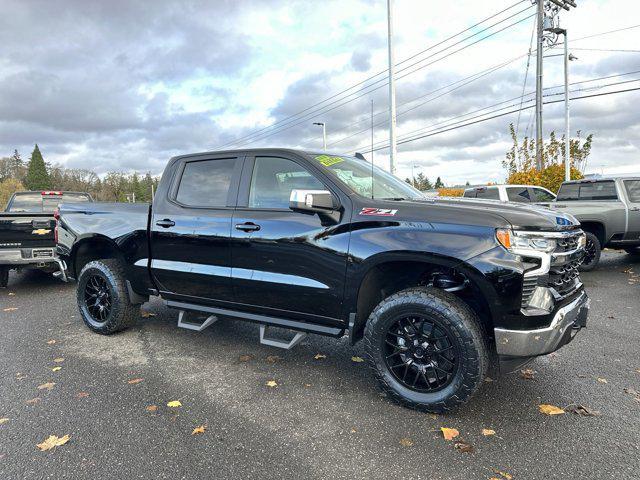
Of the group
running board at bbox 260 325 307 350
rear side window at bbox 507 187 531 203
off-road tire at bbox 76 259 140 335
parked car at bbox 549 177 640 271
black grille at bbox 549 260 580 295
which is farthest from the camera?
rear side window at bbox 507 187 531 203

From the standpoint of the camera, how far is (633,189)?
8812 mm

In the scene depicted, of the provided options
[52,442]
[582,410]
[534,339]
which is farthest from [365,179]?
[52,442]

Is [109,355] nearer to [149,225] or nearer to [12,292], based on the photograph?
[149,225]

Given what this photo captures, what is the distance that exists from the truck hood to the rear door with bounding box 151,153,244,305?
1.64 meters

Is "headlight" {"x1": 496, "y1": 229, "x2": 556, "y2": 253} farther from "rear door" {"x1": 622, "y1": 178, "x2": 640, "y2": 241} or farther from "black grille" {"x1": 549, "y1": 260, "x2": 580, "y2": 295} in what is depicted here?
"rear door" {"x1": 622, "y1": 178, "x2": 640, "y2": 241}

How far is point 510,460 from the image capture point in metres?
2.63

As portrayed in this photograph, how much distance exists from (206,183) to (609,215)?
7.85 meters

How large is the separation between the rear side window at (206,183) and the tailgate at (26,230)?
400cm

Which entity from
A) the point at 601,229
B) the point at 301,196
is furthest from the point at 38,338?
the point at 601,229

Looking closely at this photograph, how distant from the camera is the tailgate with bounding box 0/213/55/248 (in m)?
6.91

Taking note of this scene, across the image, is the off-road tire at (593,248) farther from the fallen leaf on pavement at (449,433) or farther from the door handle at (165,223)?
the door handle at (165,223)

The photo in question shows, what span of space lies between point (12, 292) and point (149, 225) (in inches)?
183

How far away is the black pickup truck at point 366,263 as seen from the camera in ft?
9.63

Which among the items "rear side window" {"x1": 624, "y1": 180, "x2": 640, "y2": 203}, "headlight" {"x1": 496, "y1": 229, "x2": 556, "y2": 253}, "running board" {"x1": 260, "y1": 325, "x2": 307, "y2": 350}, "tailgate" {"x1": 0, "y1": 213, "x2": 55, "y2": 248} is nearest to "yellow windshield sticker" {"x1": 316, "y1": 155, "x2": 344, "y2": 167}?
"running board" {"x1": 260, "y1": 325, "x2": 307, "y2": 350}
